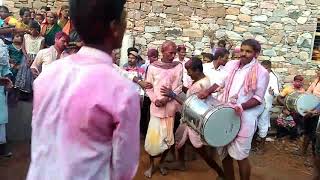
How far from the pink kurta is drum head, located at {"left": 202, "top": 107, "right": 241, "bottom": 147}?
9.75 ft

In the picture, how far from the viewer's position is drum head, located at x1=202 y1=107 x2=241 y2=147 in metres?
4.49

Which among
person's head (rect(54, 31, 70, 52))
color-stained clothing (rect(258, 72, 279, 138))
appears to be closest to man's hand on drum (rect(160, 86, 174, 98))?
person's head (rect(54, 31, 70, 52))

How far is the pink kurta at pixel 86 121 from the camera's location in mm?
1481

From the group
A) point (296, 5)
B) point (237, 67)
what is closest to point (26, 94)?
point (237, 67)

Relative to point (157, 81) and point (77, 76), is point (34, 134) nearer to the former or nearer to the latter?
point (77, 76)

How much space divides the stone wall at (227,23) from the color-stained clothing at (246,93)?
5.11 metres

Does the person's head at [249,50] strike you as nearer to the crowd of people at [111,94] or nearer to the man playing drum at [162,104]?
the crowd of people at [111,94]

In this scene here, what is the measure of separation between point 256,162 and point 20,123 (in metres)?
3.61

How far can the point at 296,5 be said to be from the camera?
31.7 feet

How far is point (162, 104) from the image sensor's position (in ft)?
18.0

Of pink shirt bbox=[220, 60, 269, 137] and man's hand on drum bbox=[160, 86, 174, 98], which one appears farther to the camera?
man's hand on drum bbox=[160, 86, 174, 98]

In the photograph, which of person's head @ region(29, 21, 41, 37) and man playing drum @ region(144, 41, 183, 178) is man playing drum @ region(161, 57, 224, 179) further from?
person's head @ region(29, 21, 41, 37)

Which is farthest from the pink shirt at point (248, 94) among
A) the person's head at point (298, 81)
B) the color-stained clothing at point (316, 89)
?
the person's head at point (298, 81)

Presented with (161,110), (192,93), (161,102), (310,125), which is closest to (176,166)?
(161,110)
